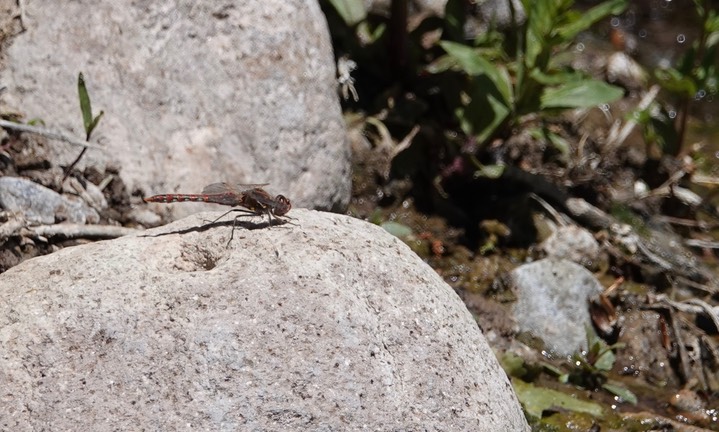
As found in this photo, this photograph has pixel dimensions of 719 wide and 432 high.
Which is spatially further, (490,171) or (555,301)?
(490,171)

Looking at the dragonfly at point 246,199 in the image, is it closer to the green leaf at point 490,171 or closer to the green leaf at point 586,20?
the green leaf at point 490,171

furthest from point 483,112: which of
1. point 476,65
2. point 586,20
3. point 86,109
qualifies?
point 86,109

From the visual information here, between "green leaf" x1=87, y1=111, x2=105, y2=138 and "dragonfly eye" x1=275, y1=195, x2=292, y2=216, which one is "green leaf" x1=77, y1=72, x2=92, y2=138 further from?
"dragonfly eye" x1=275, y1=195, x2=292, y2=216

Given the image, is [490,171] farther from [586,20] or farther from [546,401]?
[546,401]

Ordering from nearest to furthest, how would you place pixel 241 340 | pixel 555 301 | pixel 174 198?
pixel 241 340 < pixel 174 198 < pixel 555 301

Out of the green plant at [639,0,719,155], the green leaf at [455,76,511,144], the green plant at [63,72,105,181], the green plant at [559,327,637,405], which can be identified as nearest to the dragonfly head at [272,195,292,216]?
the green plant at [63,72,105,181]
